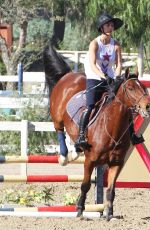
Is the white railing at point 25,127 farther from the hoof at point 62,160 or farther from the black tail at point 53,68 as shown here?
the hoof at point 62,160

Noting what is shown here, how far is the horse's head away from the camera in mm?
9336

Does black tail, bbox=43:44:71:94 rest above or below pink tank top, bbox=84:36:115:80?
below

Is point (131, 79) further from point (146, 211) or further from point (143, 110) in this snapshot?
point (146, 211)

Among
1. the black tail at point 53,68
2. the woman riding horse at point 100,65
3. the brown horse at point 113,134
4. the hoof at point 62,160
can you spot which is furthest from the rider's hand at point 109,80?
the black tail at point 53,68

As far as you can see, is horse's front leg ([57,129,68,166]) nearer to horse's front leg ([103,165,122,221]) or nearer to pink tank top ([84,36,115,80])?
horse's front leg ([103,165,122,221])

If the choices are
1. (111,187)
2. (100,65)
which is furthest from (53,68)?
(111,187)

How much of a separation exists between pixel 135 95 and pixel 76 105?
1162mm

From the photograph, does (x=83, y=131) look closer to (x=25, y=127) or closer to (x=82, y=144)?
(x=82, y=144)

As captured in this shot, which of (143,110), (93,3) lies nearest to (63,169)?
(143,110)

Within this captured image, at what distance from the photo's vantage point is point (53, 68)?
1188cm

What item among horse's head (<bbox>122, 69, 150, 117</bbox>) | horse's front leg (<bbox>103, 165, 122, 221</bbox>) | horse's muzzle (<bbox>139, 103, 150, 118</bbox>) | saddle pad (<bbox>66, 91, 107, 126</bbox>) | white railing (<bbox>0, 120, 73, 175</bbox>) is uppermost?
horse's head (<bbox>122, 69, 150, 117</bbox>)

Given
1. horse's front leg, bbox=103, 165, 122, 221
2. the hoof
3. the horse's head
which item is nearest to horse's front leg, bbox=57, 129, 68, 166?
the hoof

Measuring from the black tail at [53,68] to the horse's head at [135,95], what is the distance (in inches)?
87.2

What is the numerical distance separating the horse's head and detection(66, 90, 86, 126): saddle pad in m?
0.83
